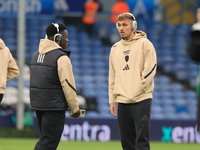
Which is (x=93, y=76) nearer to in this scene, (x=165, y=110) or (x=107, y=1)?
(x=165, y=110)

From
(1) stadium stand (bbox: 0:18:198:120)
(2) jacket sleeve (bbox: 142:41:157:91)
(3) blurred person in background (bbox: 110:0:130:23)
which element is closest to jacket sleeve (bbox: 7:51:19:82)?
(2) jacket sleeve (bbox: 142:41:157:91)

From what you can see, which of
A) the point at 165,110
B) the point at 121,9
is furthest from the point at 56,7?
the point at 165,110

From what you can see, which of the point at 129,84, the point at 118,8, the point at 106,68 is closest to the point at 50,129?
the point at 129,84

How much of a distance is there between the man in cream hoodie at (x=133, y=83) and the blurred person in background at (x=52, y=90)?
1.91 feet

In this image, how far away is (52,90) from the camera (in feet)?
14.2

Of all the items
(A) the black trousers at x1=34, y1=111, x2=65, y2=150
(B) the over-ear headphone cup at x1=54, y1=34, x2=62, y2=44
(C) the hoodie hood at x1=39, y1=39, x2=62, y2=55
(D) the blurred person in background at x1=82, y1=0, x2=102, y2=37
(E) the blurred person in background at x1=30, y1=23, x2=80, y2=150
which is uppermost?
(D) the blurred person in background at x1=82, y1=0, x2=102, y2=37

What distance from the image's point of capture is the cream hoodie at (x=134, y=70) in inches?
176

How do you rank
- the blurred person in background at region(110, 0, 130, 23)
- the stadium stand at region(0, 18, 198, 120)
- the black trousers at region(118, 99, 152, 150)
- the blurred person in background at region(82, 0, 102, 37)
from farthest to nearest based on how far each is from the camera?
the blurred person in background at region(110, 0, 130, 23)
the blurred person in background at region(82, 0, 102, 37)
the stadium stand at region(0, 18, 198, 120)
the black trousers at region(118, 99, 152, 150)

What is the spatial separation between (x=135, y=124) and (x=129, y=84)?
46 cm

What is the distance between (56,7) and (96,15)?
5.28ft

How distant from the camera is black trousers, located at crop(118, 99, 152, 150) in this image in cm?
440

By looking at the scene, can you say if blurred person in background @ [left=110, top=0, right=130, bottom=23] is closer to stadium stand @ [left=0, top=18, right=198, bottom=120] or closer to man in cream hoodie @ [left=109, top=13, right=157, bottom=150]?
stadium stand @ [left=0, top=18, right=198, bottom=120]

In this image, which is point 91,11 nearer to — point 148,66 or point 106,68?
point 106,68

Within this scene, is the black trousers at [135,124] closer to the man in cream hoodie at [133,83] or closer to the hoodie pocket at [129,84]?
the man in cream hoodie at [133,83]
